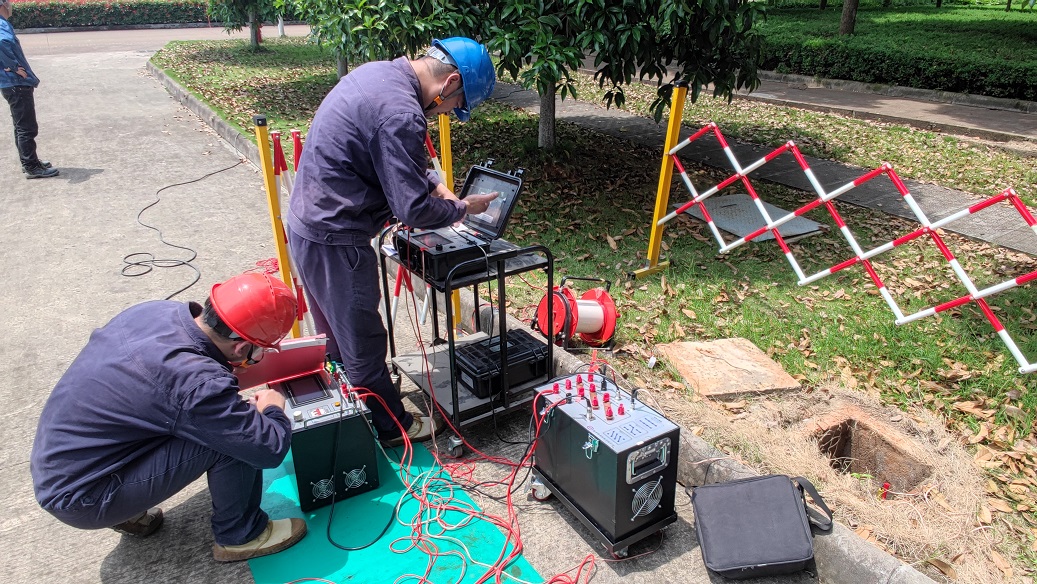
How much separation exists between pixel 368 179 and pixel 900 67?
44.6ft

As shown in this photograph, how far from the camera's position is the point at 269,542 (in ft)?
10.2

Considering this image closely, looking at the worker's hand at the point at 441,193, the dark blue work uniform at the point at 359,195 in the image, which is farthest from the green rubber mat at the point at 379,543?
the worker's hand at the point at 441,193

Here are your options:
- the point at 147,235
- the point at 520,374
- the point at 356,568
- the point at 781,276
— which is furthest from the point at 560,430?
the point at 147,235

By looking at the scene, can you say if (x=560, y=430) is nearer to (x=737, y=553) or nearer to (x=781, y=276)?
(x=737, y=553)

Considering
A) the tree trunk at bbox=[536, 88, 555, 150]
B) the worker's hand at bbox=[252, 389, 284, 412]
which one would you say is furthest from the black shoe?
the worker's hand at bbox=[252, 389, 284, 412]

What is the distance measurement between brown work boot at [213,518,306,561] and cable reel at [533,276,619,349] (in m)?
2.05

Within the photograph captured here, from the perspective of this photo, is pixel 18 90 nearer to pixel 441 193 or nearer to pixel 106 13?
pixel 441 193

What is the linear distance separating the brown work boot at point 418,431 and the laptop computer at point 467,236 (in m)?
0.93

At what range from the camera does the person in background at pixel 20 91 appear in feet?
25.3

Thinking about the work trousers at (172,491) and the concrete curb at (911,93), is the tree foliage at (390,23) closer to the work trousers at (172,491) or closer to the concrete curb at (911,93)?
the work trousers at (172,491)

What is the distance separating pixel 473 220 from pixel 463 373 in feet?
3.05

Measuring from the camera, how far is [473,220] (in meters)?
3.88

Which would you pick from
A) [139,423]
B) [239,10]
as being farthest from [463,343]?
[239,10]

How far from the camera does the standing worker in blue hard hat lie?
3.09 metres
